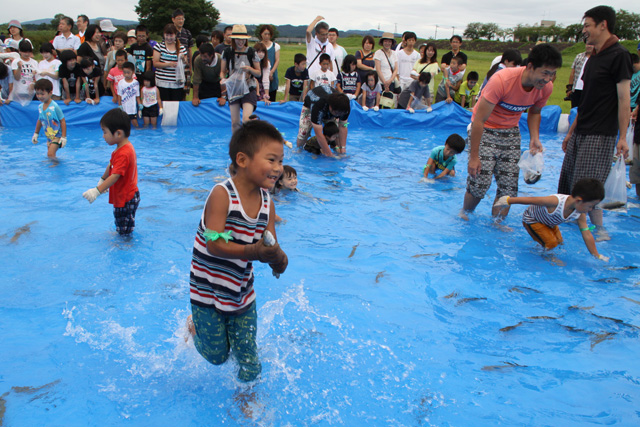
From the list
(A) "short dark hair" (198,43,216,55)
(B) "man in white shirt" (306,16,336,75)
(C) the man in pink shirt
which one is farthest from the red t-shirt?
(B) "man in white shirt" (306,16,336,75)

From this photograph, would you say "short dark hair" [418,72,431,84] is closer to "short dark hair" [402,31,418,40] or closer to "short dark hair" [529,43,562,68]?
"short dark hair" [402,31,418,40]

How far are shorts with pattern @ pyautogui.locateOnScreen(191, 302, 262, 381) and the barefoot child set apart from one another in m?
6.18

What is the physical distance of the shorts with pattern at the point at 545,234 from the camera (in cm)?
523

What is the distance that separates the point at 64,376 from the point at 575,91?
987 centimetres

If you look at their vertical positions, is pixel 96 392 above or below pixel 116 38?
below

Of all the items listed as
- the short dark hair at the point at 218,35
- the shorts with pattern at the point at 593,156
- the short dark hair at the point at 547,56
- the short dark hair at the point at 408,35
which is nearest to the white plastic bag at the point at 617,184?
the shorts with pattern at the point at 593,156

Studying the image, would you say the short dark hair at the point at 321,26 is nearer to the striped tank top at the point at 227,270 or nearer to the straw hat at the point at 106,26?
the straw hat at the point at 106,26

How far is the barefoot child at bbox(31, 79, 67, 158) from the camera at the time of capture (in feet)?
25.0

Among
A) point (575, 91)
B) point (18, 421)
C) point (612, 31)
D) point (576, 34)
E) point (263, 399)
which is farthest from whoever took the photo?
point (576, 34)

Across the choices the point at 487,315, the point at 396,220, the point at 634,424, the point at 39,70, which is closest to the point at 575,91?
the point at 396,220

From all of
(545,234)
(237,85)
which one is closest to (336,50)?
(237,85)

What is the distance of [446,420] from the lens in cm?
290

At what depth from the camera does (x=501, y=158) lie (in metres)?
5.65

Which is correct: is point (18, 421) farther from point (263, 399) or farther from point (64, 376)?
point (263, 399)
